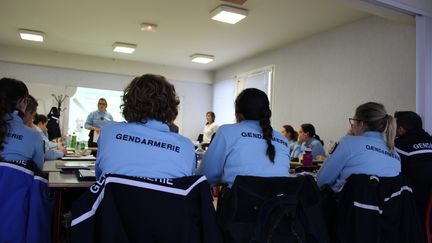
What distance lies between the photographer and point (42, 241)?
1.58 m

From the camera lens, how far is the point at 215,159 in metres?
1.70

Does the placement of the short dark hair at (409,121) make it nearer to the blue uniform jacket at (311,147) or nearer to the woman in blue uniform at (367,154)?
the woman in blue uniform at (367,154)

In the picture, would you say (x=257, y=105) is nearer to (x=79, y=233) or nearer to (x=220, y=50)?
(x=79, y=233)

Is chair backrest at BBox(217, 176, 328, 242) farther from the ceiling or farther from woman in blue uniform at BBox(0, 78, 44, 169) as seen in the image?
the ceiling

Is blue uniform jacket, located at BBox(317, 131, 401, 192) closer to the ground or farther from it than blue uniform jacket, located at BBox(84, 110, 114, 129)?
closer to the ground

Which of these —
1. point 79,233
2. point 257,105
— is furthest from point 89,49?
point 79,233

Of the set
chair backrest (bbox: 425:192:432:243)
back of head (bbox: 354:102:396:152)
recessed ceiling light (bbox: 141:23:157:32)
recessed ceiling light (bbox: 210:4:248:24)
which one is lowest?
chair backrest (bbox: 425:192:432:243)

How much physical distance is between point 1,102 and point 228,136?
1140 millimetres

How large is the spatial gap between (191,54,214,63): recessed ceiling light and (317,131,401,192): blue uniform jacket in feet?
17.2

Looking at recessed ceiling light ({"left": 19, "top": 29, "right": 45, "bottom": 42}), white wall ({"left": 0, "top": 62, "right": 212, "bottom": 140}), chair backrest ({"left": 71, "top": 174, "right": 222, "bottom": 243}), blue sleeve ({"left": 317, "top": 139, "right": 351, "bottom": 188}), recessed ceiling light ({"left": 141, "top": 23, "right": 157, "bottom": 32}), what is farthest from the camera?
white wall ({"left": 0, "top": 62, "right": 212, "bottom": 140})

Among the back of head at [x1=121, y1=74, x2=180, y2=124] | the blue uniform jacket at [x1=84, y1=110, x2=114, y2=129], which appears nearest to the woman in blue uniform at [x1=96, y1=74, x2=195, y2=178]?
the back of head at [x1=121, y1=74, x2=180, y2=124]

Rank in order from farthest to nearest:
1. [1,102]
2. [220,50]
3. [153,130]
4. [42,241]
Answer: [220,50], [1,102], [42,241], [153,130]

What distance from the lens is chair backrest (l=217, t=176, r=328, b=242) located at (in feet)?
4.35

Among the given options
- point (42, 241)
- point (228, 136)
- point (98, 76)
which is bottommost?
point (42, 241)
